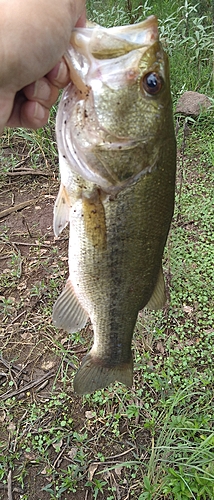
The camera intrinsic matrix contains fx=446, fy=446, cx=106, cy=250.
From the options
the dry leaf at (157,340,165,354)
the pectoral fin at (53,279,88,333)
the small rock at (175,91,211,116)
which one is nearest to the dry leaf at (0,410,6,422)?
the dry leaf at (157,340,165,354)

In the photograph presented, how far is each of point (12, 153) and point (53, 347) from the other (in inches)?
95.0

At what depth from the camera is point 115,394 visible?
273 cm

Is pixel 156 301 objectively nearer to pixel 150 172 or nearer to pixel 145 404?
pixel 150 172

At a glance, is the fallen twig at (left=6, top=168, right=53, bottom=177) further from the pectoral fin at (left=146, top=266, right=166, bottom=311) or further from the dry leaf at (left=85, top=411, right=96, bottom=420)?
the pectoral fin at (left=146, top=266, right=166, bottom=311)

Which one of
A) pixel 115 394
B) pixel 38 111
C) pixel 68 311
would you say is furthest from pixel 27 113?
pixel 115 394

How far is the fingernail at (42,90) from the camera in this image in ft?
4.76

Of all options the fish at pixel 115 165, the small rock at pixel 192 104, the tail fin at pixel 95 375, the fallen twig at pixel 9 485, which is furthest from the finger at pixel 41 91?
the small rock at pixel 192 104

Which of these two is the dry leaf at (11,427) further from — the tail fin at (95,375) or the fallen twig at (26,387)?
the tail fin at (95,375)

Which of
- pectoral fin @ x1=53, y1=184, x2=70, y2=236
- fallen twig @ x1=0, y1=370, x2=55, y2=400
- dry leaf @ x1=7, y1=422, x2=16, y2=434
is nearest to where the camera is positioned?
pectoral fin @ x1=53, y1=184, x2=70, y2=236

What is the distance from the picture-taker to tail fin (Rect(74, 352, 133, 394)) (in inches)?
67.2

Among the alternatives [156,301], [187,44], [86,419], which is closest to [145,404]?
[86,419]

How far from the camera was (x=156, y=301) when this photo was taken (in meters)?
1.66

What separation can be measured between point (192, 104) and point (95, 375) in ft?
12.2

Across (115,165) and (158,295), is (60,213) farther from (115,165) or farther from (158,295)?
(158,295)
